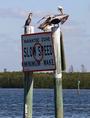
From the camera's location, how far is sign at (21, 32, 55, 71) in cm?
1728

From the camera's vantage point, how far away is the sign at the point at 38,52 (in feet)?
56.7

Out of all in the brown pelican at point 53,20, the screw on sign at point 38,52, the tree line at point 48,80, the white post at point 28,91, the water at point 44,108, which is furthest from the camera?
the tree line at point 48,80

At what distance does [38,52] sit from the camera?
17.5m

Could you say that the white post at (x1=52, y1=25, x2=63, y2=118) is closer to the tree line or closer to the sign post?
the sign post

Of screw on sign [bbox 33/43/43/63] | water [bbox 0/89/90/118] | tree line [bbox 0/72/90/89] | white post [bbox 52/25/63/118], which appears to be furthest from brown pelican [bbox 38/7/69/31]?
tree line [bbox 0/72/90/89]

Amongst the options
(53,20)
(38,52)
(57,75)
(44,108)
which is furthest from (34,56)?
(44,108)

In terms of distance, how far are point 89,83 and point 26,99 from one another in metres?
120

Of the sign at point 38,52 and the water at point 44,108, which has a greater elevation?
the sign at point 38,52

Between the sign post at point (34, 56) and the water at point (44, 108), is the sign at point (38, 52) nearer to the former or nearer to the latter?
the sign post at point (34, 56)

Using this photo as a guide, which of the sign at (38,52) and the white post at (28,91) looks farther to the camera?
the white post at (28,91)

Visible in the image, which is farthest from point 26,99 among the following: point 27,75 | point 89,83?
point 89,83

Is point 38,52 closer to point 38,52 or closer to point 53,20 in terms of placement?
point 38,52

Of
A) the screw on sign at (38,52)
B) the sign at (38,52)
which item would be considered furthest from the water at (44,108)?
the screw on sign at (38,52)

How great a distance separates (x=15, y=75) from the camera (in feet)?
511
